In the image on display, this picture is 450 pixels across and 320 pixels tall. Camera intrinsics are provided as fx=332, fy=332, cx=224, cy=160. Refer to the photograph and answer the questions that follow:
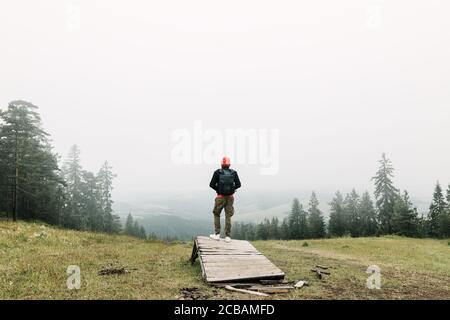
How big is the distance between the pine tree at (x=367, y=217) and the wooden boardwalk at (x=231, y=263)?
247 ft

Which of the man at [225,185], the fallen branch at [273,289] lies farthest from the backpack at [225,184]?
the fallen branch at [273,289]

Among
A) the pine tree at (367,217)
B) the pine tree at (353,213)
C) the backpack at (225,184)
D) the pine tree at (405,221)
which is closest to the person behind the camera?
the backpack at (225,184)

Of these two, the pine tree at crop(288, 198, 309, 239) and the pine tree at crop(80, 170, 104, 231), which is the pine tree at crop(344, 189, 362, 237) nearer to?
the pine tree at crop(288, 198, 309, 239)

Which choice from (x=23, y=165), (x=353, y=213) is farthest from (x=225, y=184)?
(x=353, y=213)

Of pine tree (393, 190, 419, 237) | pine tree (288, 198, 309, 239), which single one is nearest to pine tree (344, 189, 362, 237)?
pine tree (288, 198, 309, 239)

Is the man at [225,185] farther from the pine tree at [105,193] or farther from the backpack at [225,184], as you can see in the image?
the pine tree at [105,193]

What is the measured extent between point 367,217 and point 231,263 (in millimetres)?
81424

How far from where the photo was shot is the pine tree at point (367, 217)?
264 ft

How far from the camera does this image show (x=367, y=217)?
8381 centimetres

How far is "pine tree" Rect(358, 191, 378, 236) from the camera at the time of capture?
80.5 m

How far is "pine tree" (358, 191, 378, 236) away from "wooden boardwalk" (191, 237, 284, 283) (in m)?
75.1

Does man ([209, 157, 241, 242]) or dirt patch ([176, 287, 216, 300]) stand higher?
man ([209, 157, 241, 242])

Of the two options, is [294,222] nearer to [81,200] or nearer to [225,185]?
[81,200]

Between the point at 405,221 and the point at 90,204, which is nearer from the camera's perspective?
the point at 405,221
